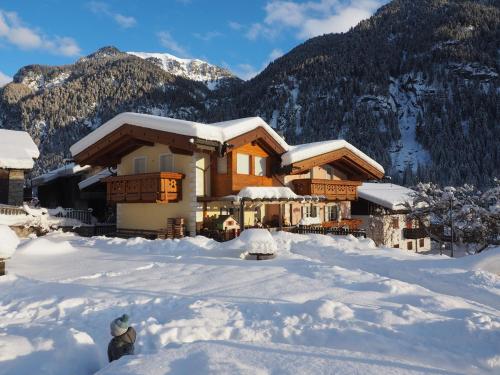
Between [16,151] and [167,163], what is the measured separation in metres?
10.2

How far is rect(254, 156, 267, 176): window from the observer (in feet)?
69.8

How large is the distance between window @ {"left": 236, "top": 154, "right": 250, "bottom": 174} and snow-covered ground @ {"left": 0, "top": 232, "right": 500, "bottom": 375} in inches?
346

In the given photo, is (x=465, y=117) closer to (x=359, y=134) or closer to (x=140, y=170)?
(x=359, y=134)

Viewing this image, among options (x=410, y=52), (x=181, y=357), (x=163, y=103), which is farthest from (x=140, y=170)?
(x=410, y=52)

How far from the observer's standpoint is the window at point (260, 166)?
2127cm

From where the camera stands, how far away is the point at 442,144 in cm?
8906

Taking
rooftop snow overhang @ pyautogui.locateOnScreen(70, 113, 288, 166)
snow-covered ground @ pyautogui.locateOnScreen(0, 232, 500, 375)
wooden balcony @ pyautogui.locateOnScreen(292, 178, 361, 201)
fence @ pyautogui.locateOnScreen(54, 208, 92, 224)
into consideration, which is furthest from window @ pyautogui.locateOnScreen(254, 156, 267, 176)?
fence @ pyautogui.locateOnScreen(54, 208, 92, 224)

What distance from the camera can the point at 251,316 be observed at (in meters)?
6.55

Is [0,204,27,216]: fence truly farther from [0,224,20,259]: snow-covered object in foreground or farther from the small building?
[0,224,20,259]: snow-covered object in foreground

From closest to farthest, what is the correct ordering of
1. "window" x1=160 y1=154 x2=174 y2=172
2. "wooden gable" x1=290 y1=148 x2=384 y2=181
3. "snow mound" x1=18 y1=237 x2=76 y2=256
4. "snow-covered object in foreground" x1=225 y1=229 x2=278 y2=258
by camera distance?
1. "snow-covered object in foreground" x1=225 y1=229 x2=278 y2=258
2. "snow mound" x1=18 y1=237 x2=76 y2=256
3. "window" x1=160 y1=154 x2=174 y2=172
4. "wooden gable" x1=290 y1=148 x2=384 y2=181

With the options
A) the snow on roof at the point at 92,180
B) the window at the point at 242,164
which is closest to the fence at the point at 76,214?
the snow on roof at the point at 92,180

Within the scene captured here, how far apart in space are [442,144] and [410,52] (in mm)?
41107

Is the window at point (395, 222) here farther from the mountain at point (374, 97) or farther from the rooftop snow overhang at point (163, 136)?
the mountain at point (374, 97)

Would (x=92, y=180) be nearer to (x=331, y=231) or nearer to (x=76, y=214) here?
(x=76, y=214)
